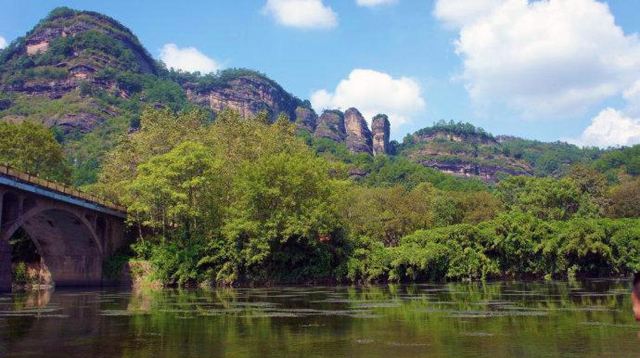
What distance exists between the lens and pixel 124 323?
23953 millimetres

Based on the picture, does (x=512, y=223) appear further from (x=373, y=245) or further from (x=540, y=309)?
(x=540, y=309)

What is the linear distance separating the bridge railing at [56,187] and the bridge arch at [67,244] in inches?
59.9

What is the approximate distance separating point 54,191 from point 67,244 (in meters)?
13.2

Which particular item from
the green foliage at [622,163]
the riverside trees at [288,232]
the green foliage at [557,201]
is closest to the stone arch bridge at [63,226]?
the riverside trees at [288,232]

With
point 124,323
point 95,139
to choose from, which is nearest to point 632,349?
point 124,323

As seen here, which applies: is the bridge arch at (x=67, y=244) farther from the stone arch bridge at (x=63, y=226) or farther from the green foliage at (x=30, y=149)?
the green foliage at (x=30, y=149)

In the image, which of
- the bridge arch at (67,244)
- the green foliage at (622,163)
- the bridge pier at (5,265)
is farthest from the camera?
the green foliage at (622,163)

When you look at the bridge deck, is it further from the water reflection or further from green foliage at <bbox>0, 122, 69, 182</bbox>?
the water reflection

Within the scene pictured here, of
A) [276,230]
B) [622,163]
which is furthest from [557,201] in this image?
[622,163]

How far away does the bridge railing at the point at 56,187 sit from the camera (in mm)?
49253

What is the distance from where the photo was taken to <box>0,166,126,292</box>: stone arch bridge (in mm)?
51312

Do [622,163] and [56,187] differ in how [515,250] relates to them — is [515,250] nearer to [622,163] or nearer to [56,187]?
[56,187]

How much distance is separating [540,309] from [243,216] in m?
36.0

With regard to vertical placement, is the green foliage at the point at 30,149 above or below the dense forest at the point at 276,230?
above
